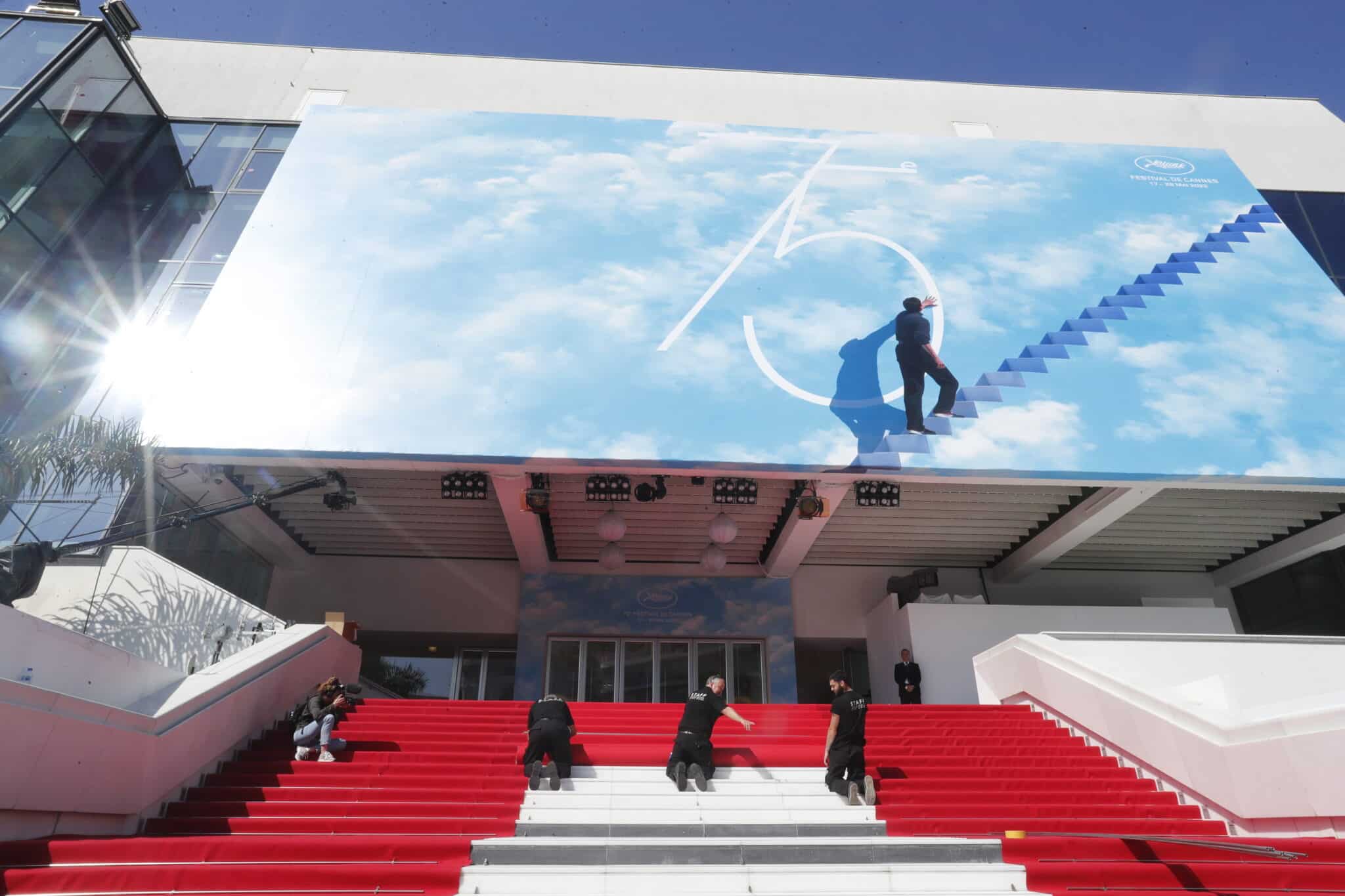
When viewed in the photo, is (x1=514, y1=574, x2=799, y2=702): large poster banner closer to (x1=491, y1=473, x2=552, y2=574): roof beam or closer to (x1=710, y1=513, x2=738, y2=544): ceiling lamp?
(x1=491, y1=473, x2=552, y2=574): roof beam

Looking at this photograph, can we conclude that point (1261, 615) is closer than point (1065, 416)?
No

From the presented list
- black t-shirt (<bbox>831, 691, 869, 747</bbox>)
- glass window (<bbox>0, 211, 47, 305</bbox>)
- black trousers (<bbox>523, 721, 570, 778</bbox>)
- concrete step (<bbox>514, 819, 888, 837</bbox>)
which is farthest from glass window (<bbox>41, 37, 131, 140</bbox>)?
black t-shirt (<bbox>831, 691, 869, 747</bbox>)

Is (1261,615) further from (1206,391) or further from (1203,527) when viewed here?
(1206,391)

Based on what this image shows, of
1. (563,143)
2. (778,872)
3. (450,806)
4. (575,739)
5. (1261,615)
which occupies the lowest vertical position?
(778,872)

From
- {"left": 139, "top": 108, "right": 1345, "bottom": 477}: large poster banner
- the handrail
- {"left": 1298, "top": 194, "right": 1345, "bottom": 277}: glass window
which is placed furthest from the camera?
{"left": 1298, "top": 194, "right": 1345, "bottom": 277}: glass window

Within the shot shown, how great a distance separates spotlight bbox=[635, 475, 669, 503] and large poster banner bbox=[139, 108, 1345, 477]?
138 centimetres

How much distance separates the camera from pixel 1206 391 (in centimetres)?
1241

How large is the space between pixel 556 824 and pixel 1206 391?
11.2 meters

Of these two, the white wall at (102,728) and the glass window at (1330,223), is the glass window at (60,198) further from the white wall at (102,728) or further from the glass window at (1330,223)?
the glass window at (1330,223)

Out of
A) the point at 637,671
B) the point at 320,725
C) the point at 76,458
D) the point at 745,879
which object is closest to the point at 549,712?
the point at 320,725

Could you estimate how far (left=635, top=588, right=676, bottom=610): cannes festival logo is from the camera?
16250mm

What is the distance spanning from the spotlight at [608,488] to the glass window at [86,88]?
9.71m

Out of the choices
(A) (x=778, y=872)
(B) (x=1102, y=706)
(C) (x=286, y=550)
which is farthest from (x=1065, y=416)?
(C) (x=286, y=550)

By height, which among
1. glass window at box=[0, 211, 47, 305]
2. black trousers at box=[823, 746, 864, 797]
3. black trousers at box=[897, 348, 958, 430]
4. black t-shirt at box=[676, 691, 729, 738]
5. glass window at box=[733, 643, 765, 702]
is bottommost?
black trousers at box=[823, 746, 864, 797]
